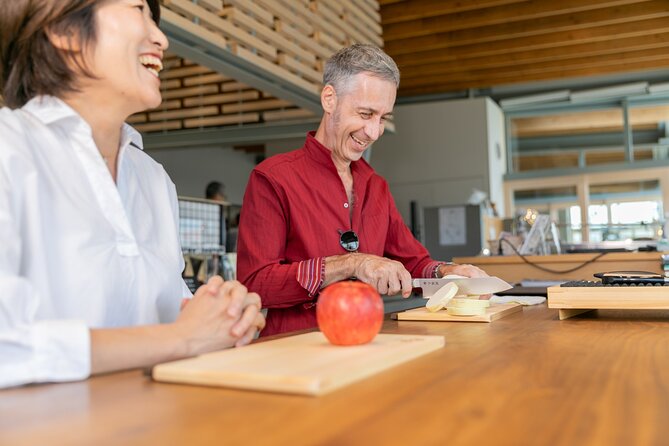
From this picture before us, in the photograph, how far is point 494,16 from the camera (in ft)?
24.8

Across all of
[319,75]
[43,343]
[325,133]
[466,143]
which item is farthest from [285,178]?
[466,143]

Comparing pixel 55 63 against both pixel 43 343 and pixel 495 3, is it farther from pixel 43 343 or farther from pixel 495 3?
pixel 495 3

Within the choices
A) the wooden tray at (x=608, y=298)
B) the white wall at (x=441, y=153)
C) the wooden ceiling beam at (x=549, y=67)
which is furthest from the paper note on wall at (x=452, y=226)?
the wooden tray at (x=608, y=298)

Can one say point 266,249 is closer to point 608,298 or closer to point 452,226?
point 608,298

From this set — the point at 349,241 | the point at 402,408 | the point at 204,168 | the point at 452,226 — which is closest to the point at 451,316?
the point at 349,241

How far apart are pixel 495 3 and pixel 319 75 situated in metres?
2.73

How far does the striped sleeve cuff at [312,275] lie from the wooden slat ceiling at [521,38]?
619 centimetres

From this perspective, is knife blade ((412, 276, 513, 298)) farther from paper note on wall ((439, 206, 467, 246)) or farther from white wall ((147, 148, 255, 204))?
white wall ((147, 148, 255, 204))

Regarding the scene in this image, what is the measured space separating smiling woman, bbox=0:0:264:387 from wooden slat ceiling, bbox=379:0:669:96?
6.63m

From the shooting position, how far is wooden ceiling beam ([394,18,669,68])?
784 centimetres

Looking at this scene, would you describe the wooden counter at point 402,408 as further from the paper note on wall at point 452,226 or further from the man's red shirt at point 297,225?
the paper note on wall at point 452,226

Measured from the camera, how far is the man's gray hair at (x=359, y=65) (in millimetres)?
2191

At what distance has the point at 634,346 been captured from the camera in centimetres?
118

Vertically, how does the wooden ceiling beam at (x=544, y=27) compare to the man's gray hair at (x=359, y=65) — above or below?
above
